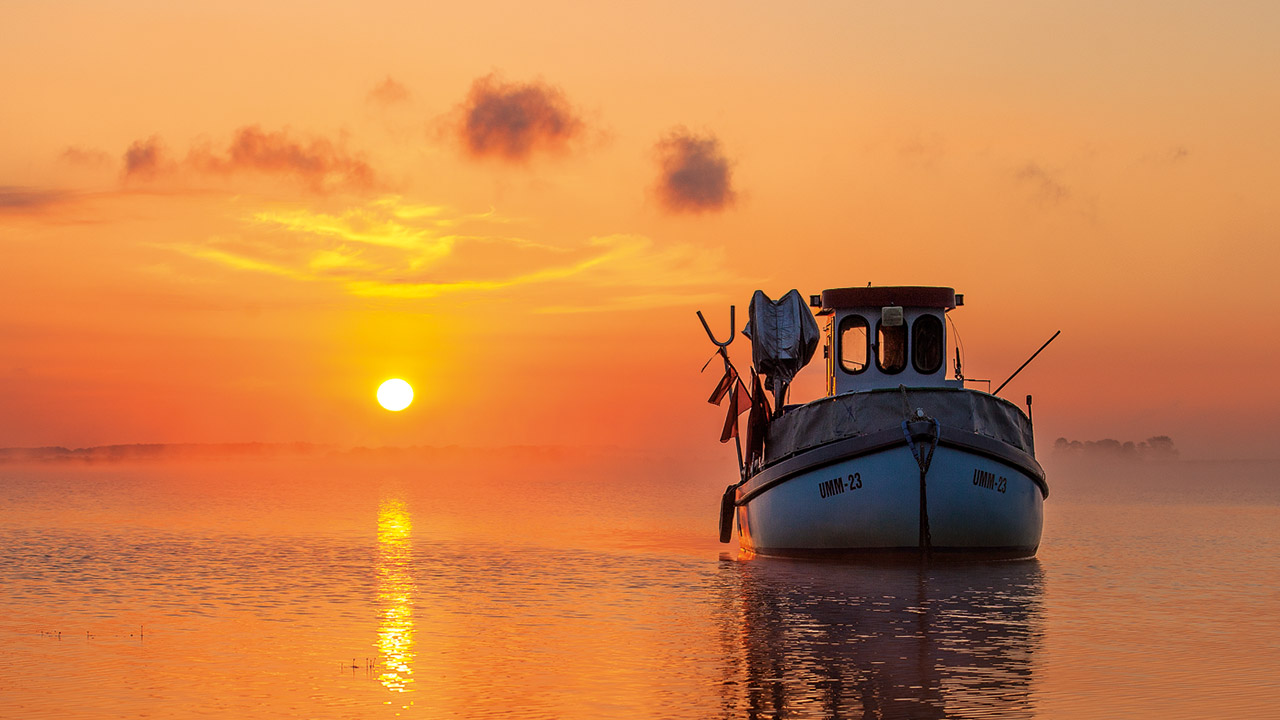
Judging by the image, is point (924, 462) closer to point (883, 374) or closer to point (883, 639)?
point (883, 374)

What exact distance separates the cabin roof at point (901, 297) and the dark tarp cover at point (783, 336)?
1.33 m

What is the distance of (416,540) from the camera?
51500 mm

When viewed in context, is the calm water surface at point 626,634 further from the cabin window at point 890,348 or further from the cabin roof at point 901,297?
the cabin roof at point 901,297

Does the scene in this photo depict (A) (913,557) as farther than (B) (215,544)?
No

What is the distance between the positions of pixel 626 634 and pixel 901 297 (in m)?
16.1

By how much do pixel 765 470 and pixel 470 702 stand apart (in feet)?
62.3

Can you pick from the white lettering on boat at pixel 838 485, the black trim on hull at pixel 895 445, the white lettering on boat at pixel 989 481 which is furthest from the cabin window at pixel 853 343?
the white lettering on boat at pixel 989 481

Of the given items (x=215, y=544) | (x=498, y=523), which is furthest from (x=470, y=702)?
(x=498, y=523)

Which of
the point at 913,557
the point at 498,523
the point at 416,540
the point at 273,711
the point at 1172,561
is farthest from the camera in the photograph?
the point at 498,523

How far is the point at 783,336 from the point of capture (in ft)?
121

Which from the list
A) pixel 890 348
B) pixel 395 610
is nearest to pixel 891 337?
pixel 890 348

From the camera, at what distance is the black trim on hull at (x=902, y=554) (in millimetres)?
31281

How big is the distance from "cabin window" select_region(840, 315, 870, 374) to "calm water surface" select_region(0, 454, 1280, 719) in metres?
5.66

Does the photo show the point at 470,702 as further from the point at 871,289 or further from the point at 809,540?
the point at 871,289
